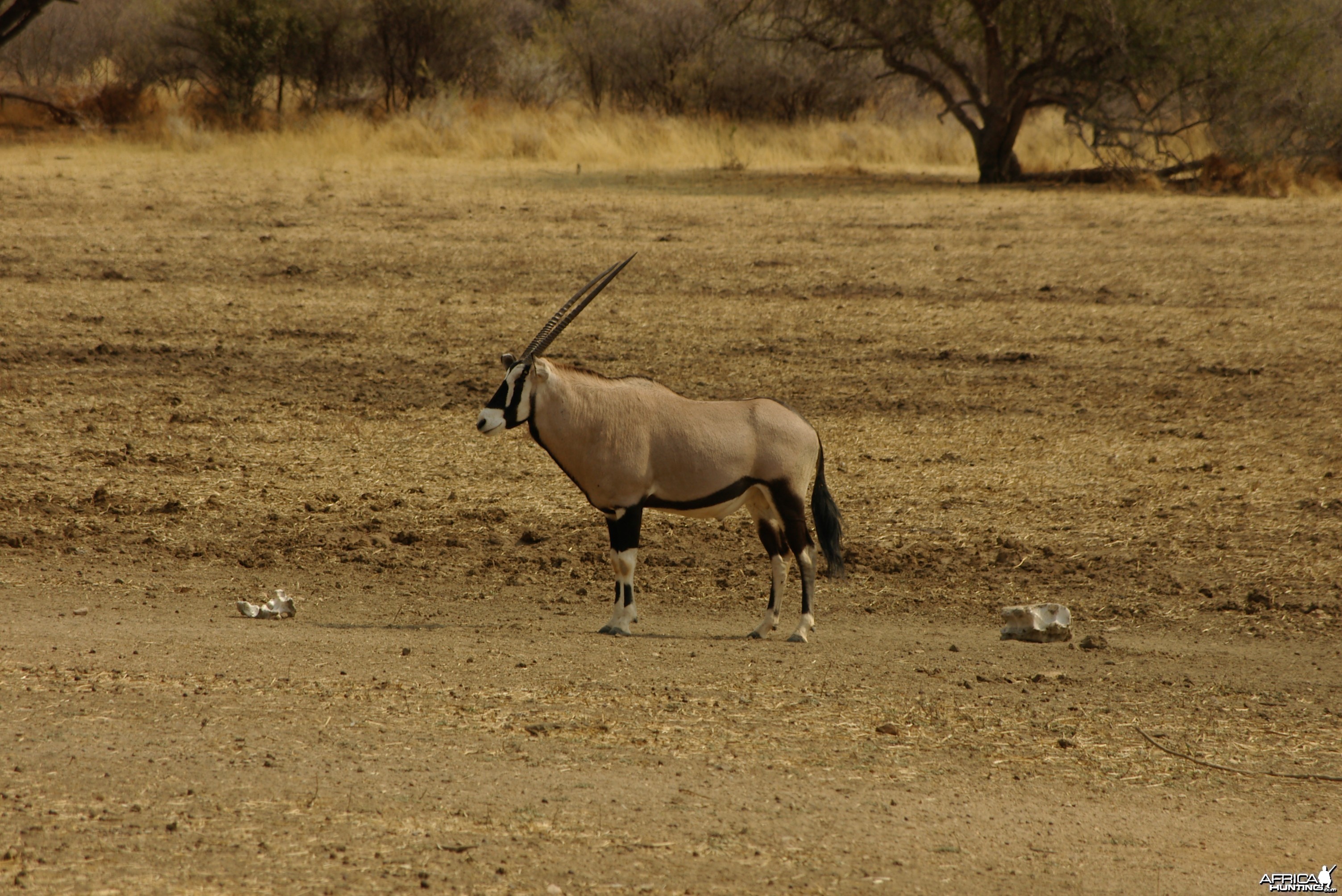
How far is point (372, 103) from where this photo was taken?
102 feet

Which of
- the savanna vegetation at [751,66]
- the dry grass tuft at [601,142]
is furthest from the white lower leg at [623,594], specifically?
the savanna vegetation at [751,66]

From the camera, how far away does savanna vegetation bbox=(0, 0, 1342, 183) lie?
21.8 meters

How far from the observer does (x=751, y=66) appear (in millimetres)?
31000

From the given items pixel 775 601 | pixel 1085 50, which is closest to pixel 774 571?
pixel 775 601

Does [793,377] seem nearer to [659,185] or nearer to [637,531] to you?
[637,531]

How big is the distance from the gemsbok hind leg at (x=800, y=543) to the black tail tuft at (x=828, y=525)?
0.20 metres

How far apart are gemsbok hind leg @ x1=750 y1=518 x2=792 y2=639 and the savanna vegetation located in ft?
56.9

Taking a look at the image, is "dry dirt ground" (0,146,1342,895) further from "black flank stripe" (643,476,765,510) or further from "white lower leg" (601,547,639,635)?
"black flank stripe" (643,476,765,510)

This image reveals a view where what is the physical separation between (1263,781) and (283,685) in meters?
3.80

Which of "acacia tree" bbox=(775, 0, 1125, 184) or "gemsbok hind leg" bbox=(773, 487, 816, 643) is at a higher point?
"acacia tree" bbox=(775, 0, 1125, 184)

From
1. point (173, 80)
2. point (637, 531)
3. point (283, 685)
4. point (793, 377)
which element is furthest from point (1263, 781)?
point (173, 80)

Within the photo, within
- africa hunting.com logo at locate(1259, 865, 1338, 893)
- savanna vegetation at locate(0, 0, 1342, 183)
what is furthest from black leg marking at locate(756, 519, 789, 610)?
savanna vegetation at locate(0, 0, 1342, 183)

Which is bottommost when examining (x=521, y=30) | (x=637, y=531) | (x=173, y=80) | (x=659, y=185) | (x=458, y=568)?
(x=458, y=568)

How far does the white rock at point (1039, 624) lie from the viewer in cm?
664
